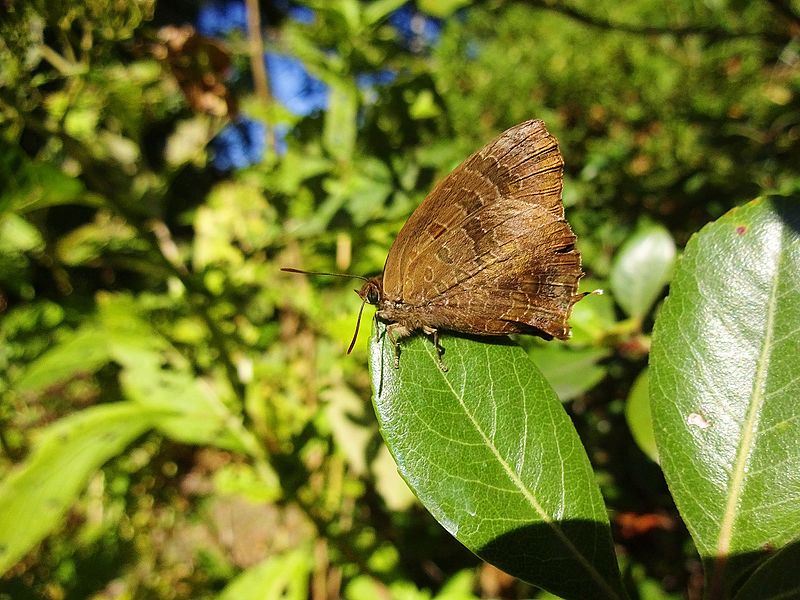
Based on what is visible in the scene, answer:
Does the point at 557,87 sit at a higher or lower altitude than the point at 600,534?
lower

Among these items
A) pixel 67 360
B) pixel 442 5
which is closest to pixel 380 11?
pixel 442 5

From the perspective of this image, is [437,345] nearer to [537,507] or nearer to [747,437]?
[537,507]

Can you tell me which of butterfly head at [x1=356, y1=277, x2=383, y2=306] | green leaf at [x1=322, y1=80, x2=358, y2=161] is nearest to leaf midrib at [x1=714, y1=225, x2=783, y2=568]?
butterfly head at [x1=356, y1=277, x2=383, y2=306]

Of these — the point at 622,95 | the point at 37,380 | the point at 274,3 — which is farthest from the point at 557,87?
the point at 37,380

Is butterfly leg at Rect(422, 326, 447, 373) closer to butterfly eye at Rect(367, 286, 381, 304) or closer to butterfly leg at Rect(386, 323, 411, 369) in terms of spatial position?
butterfly leg at Rect(386, 323, 411, 369)

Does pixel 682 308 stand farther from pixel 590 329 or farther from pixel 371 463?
pixel 371 463
